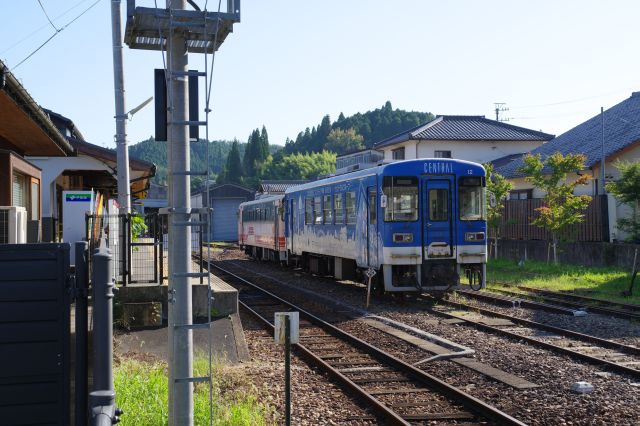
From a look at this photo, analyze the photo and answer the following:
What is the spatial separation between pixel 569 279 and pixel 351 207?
21.6ft

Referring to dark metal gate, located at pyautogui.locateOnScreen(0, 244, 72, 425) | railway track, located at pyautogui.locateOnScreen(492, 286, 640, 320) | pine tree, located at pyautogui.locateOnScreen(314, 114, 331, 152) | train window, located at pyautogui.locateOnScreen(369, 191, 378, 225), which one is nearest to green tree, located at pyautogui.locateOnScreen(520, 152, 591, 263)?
railway track, located at pyautogui.locateOnScreen(492, 286, 640, 320)

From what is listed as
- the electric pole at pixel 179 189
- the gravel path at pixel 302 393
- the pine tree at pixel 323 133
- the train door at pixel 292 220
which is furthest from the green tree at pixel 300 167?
the electric pole at pixel 179 189

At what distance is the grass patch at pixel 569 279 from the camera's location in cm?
1689

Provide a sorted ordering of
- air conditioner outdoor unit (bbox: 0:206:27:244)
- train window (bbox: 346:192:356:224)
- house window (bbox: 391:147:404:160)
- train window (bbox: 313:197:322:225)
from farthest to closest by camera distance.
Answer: house window (bbox: 391:147:404:160) < train window (bbox: 313:197:322:225) < train window (bbox: 346:192:356:224) < air conditioner outdoor unit (bbox: 0:206:27:244)

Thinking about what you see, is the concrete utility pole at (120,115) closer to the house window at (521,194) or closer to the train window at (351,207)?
the train window at (351,207)

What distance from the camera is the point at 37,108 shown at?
305 inches

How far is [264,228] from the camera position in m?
29.7

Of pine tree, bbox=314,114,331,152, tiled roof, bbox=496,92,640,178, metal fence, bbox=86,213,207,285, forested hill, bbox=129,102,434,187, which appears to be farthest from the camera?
pine tree, bbox=314,114,331,152

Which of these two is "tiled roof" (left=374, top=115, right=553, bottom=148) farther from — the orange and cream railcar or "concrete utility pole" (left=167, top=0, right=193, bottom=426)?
"concrete utility pole" (left=167, top=0, right=193, bottom=426)

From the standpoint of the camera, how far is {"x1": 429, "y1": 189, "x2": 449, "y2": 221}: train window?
15.2m

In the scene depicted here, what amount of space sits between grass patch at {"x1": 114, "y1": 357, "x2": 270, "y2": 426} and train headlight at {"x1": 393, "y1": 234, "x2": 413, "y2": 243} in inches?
258

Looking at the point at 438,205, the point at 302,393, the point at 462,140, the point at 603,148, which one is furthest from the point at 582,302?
the point at 462,140

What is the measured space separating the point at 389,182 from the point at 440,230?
1457 millimetres

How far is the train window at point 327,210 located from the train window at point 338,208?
339 mm
